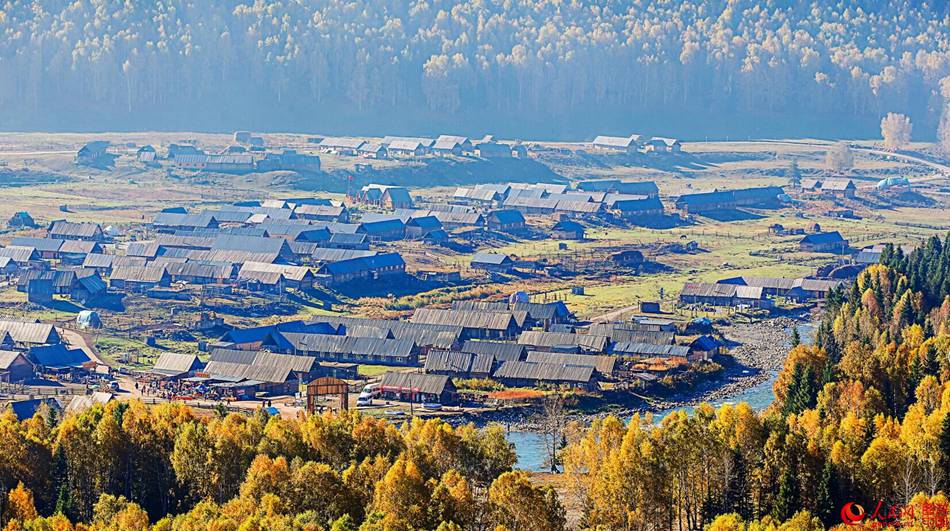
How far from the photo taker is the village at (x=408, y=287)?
39.7 m

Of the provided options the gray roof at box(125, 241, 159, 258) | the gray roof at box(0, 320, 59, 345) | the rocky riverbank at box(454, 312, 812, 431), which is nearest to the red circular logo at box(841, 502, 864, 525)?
the rocky riverbank at box(454, 312, 812, 431)

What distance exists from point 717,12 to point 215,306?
103 m

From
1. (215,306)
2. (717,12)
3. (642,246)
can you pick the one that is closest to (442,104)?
(717,12)

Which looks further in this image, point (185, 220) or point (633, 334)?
point (185, 220)

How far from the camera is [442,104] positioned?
368 ft

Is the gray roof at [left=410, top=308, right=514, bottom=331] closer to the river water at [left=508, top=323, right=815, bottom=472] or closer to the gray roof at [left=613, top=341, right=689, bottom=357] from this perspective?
the gray roof at [left=613, top=341, right=689, bottom=357]

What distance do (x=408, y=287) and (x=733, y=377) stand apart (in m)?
14.6

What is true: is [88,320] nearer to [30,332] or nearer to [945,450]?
[30,332]

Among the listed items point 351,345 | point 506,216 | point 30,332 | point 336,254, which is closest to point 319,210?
point 506,216

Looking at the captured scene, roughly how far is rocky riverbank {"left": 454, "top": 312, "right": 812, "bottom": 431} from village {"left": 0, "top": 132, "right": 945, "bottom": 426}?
1.08ft

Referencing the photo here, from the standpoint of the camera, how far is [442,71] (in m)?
113

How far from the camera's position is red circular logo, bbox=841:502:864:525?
2566cm

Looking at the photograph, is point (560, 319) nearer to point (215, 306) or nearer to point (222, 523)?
point (215, 306)

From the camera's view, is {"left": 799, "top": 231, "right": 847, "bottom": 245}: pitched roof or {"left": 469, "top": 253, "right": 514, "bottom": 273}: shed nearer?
{"left": 469, "top": 253, "right": 514, "bottom": 273}: shed
